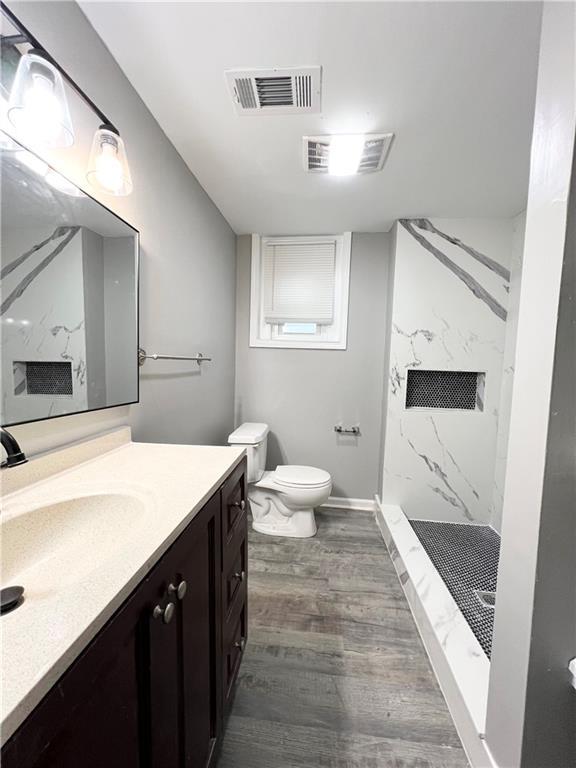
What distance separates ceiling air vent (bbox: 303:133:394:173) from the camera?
140cm

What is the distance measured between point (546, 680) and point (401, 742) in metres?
0.61

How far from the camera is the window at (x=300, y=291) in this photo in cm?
249

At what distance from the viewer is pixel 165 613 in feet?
1.89

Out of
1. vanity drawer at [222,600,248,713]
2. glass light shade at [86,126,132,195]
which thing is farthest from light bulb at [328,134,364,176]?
vanity drawer at [222,600,248,713]

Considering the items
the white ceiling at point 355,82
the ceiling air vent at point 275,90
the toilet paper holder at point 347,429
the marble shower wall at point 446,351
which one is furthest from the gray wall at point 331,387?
the ceiling air vent at point 275,90

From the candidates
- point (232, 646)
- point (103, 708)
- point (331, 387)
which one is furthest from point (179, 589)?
point (331, 387)

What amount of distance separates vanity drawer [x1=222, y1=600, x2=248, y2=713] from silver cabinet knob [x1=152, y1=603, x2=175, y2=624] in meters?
0.49

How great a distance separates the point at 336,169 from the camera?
5.32 feet

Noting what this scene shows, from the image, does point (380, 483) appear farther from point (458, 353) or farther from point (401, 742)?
point (401, 742)

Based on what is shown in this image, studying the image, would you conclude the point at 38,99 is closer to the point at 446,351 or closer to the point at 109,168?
the point at 109,168

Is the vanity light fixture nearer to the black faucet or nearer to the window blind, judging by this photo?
the black faucet

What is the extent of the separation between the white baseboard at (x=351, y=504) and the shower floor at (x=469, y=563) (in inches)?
15.0

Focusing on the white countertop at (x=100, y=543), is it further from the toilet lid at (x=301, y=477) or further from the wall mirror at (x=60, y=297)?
the toilet lid at (x=301, y=477)

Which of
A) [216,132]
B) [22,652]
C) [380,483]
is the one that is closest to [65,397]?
[22,652]
